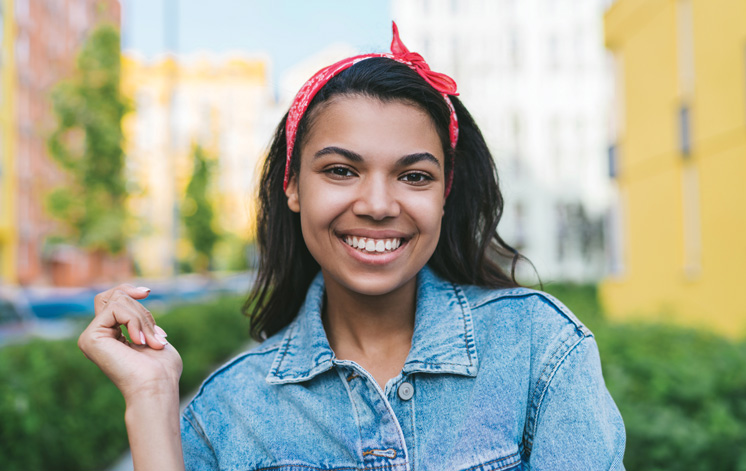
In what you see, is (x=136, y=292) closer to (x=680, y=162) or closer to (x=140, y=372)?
(x=140, y=372)

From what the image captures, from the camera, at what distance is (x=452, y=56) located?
95.6 feet

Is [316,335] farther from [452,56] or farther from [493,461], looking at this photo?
[452,56]

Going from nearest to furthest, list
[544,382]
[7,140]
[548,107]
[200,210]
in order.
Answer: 1. [544,382]
2. [7,140]
3. [200,210]
4. [548,107]

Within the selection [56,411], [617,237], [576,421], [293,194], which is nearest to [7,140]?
[617,237]

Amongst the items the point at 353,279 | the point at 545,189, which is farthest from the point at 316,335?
the point at 545,189

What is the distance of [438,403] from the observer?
1.68m

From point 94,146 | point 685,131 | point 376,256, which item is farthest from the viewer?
point 94,146

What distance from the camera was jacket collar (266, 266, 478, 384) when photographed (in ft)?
5.64

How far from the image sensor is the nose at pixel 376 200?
1628 millimetres

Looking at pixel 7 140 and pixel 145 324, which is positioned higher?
pixel 7 140

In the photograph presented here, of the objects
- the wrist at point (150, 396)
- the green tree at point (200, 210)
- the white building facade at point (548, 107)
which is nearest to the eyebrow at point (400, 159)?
the wrist at point (150, 396)

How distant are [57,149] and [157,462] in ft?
50.5

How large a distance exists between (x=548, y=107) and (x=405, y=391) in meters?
27.7

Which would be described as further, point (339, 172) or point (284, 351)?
point (284, 351)
